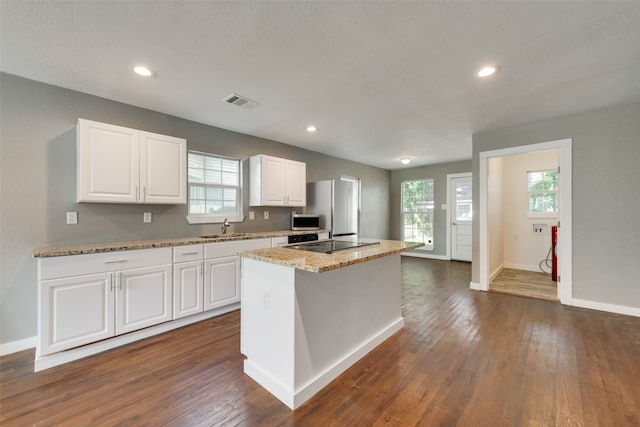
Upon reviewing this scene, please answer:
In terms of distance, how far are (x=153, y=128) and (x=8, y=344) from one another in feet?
7.88

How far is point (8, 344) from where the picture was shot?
7.36 feet

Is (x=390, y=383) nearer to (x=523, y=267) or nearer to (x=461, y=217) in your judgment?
(x=523, y=267)

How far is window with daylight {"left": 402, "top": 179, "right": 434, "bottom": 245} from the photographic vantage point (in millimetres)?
6848

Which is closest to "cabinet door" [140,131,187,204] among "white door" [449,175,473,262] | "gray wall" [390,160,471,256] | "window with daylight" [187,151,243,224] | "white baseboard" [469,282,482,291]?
"window with daylight" [187,151,243,224]

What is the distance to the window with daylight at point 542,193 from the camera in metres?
4.92

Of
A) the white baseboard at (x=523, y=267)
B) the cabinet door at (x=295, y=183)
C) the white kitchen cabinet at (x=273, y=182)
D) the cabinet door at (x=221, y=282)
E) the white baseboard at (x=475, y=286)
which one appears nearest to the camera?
the cabinet door at (x=221, y=282)

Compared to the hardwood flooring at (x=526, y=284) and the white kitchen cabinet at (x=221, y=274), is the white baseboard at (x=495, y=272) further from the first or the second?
the white kitchen cabinet at (x=221, y=274)

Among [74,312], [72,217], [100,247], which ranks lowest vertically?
[74,312]

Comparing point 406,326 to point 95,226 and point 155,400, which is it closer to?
point 155,400

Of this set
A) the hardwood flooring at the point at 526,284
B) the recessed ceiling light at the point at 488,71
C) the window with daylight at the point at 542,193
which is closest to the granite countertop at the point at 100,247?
the recessed ceiling light at the point at 488,71

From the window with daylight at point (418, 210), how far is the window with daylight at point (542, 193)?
2.05 m

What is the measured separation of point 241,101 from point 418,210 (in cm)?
561

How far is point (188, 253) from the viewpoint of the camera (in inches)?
110

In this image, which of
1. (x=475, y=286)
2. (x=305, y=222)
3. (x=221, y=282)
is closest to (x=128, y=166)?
(x=221, y=282)
